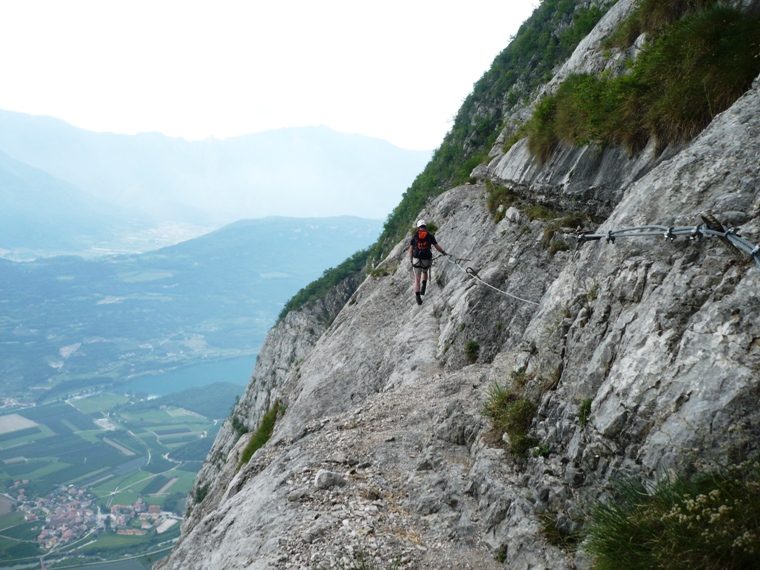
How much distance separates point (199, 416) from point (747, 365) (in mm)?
151521

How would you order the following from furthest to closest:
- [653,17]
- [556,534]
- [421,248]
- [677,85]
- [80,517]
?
1. [80,517]
2. [421,248]
3. [653,17]
4. [677,85]
5. [556,534]

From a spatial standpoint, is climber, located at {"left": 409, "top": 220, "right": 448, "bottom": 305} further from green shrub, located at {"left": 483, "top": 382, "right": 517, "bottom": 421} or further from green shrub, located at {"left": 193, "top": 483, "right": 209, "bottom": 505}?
green shrub, located at {"left": 193, "top": 483, "right": 209, "bottom": 505}

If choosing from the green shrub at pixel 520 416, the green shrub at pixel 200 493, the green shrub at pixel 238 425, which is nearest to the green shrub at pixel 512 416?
the green shrub at pixel 520 416

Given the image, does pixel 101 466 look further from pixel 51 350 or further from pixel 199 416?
pixel 51 350

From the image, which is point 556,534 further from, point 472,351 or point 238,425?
point 238,425

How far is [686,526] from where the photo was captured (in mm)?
3592

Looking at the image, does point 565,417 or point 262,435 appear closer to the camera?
point 565,417

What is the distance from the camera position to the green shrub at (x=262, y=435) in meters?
17.6

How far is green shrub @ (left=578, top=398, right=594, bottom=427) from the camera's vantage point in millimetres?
5434

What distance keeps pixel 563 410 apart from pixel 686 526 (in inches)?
92.4

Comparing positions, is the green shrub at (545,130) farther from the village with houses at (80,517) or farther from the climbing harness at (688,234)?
the village with houses at (80,517)

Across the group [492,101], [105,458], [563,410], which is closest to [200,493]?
[563,410]

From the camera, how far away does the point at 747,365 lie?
13.1ft

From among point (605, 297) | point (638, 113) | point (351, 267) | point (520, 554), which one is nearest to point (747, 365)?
point (605, 297)
